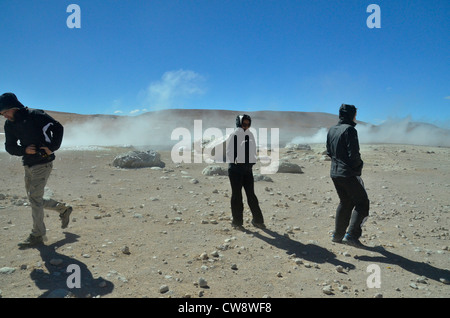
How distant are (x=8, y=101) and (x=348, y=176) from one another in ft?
13.3

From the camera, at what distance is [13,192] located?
679cm

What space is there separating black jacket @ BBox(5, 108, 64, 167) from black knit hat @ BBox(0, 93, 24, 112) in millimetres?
96

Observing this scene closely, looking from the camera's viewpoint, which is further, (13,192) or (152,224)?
(13,192)

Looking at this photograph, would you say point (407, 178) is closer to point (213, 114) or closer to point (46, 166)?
point (46, 166)

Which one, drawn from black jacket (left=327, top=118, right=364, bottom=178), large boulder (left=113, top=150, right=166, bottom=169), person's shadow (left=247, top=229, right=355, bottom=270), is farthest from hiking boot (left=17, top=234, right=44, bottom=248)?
large boulder (left=113, top=150, right=166, bottom=169)

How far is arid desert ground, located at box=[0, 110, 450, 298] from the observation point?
3.09 metres

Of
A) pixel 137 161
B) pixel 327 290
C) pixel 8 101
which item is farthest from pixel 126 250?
pixel 137 161

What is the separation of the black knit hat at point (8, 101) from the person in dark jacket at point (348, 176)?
3.83 m

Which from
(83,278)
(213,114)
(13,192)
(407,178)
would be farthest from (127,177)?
(213,114)

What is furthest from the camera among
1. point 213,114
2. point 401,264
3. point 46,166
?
point 213,114

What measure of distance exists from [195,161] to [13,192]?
21.1 ft

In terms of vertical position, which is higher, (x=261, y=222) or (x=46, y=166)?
(x=46, y=166)

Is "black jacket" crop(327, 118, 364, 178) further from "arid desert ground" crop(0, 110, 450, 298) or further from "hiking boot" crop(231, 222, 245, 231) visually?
"hiking boot" crop(231, 222, 245, 231)
